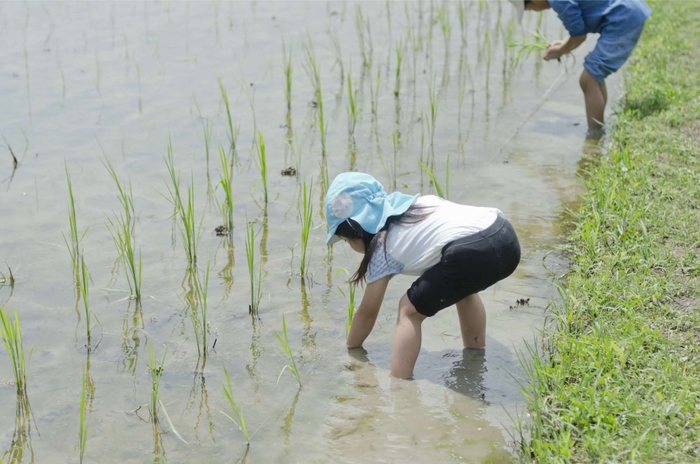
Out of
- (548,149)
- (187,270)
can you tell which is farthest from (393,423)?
(548,149)

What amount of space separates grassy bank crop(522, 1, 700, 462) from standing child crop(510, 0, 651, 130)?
0.51 m

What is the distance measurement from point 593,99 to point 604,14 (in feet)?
1.99

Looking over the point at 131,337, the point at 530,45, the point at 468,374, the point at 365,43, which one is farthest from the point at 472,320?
the point at 365,43

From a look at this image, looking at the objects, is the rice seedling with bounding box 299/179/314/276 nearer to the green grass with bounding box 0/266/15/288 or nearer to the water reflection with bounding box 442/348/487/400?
the water reflection with bounding box 442/348/487/400

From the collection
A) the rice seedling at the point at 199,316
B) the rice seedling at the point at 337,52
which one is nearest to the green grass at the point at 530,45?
the rice seedling at the point at 337,52

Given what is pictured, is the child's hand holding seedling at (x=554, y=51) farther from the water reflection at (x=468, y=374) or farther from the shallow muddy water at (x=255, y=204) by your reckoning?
the water reflection at (x=468, y=374)

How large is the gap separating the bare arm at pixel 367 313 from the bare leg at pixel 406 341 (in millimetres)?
108

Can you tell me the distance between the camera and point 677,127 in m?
5.32

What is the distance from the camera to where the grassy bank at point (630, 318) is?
7.93 ft

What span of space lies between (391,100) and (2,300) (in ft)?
12.3

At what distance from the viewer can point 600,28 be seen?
228 inches

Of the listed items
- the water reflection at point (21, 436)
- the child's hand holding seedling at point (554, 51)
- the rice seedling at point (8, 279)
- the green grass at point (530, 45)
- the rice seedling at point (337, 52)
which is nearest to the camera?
the water reflection at point (21, 436)

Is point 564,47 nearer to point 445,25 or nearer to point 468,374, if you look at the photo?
point 445,25

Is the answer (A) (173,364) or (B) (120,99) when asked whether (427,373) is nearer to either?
(A) (173,364)
